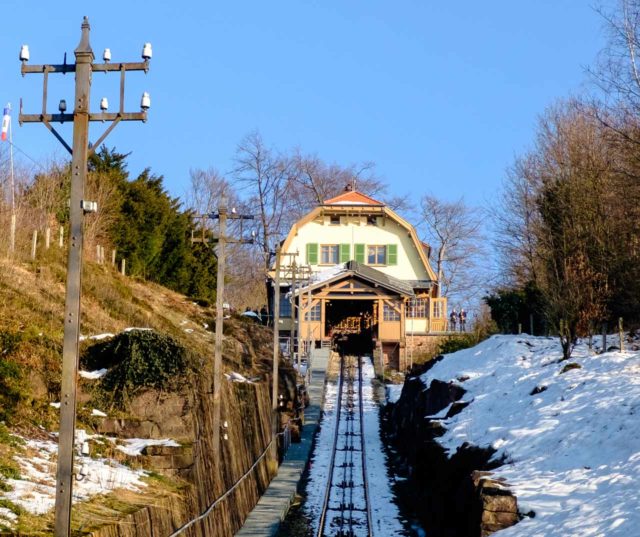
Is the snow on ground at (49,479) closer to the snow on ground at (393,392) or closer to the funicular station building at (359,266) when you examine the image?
the snow on ground at (393,392)

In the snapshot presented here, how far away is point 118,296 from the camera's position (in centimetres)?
2872

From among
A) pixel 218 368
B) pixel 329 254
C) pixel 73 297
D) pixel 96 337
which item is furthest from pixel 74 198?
pixel 329 254

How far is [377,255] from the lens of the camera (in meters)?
57.2

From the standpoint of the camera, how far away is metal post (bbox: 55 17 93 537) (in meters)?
10.2

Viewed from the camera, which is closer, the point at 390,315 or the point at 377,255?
the point at 390,315

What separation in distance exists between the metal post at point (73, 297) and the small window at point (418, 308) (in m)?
45.3

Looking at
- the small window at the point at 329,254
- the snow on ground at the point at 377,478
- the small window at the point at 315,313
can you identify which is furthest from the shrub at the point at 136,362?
the small window at the point at 329,254

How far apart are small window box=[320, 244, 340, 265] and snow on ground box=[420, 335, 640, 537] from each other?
28811mm

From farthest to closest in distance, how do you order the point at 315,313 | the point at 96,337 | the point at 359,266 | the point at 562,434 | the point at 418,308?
the point at 418,308 → the point at 315,313 → the point at 359,266 → the point at 96,337 → the point at 562,434

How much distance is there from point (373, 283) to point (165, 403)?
115 ft

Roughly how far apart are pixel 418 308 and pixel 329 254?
665 cm

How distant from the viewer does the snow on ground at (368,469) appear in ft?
75.7

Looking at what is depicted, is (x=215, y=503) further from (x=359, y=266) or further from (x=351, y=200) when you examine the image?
(x=351, y=200)

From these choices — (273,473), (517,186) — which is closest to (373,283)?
(517,186)
